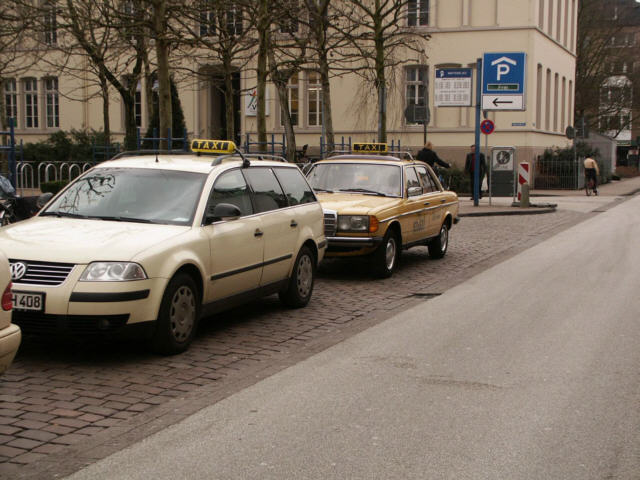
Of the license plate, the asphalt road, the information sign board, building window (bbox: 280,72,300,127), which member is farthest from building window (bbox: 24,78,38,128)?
the license plate

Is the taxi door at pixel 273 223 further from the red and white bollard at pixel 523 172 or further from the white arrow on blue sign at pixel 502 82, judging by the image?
the white arrow on blue sign at pixel 502 82

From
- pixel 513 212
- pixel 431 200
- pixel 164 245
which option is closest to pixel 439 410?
pixel 164 245

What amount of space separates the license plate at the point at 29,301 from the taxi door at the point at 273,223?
2.63 meters

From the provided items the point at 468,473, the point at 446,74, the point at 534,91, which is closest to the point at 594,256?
the point at 468,473

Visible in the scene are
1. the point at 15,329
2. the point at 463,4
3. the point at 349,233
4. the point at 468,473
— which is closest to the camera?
the point at 468,473

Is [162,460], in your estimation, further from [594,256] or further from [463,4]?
[463,4]

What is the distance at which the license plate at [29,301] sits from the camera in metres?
6.61

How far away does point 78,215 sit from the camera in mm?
7891

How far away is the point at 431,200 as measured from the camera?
13.8m

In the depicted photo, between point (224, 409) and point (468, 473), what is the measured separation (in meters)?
1.84

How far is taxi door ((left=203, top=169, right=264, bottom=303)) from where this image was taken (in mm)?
7832

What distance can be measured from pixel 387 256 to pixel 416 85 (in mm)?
29740

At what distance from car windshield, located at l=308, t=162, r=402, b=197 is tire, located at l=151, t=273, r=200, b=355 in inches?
230

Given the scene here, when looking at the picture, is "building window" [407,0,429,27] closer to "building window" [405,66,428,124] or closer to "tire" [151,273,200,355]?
"building window" [405,66,428,124]
